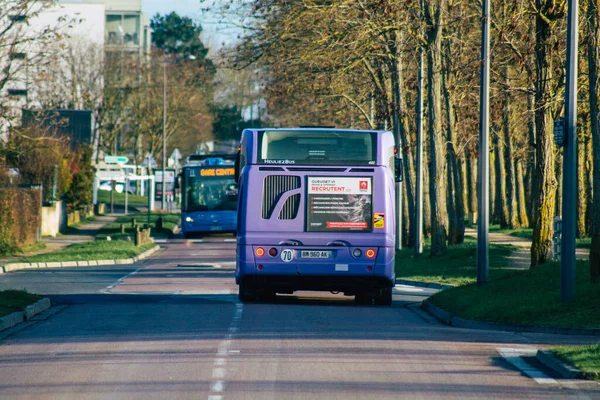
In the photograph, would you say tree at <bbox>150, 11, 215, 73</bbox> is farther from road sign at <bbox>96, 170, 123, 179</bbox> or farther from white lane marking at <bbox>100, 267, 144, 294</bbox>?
white lane marking at <bbox>100, 267, 144, 294</bbox>

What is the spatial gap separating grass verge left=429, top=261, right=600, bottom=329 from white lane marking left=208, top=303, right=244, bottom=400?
4.01m

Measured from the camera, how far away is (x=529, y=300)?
56.3 feet

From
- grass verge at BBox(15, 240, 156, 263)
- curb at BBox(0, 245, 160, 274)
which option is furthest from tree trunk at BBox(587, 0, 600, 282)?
grass verge at BBox(15, 240, 156, 263)

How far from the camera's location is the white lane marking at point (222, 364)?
939cm

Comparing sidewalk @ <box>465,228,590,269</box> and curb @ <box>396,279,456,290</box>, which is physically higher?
sidewalk @ <box>465,228,590,269</box>

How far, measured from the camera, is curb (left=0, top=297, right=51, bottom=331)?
1533 cm

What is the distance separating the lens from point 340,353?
1198cm

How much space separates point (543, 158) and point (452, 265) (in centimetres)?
792

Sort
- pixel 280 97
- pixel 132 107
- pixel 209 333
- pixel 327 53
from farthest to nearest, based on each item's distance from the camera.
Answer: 1. pixel 132 107
2. pixel 280 97
3. pixel 327 53
4. pixel 209 333

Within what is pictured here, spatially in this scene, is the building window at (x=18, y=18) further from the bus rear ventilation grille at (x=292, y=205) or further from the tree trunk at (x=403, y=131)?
the bus rear ventilation grille at (x=292, y=205)

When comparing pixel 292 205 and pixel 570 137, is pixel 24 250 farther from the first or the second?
pixel 570 137

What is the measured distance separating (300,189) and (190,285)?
7.59 meters

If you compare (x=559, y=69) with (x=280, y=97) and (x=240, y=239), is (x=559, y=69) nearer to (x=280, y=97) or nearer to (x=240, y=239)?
(x=240, y=239)

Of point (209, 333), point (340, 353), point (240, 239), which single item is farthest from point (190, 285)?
point (340, 353)
